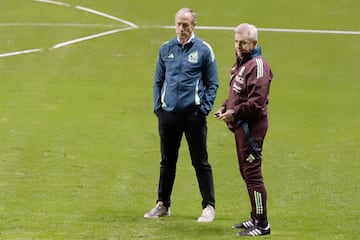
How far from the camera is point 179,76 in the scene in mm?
10500

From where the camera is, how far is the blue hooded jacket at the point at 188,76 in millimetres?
10508

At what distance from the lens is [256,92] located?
9711 millimetres

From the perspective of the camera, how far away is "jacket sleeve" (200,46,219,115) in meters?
10.6

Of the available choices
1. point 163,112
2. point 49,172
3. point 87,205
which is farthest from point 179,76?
point 49,172

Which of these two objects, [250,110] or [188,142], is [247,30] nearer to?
[250,110]

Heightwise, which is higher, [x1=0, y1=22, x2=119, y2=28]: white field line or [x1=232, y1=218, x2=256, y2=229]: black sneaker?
[x1=0, y1=22, x2=119, y2=28]: white field line

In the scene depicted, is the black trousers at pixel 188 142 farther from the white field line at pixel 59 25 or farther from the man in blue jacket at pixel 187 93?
the white field line at pixel 59 25

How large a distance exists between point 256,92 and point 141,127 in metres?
7.62

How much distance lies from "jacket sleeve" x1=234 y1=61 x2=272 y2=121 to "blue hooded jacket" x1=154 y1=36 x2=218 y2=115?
887mm

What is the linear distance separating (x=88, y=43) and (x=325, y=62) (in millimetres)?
5821

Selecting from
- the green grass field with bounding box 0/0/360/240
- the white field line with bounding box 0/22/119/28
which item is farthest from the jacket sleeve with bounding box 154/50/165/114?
the white field line with bounding box 0/22/119/28

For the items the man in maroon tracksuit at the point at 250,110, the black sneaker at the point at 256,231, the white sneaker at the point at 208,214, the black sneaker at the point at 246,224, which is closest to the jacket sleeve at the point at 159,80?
the man in maroon tracksuit at the point at 250,110

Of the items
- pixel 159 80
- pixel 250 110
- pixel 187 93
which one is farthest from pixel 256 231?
pixel 159 80

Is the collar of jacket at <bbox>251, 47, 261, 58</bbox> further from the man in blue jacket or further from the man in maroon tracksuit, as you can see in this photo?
the man in blue jacket
